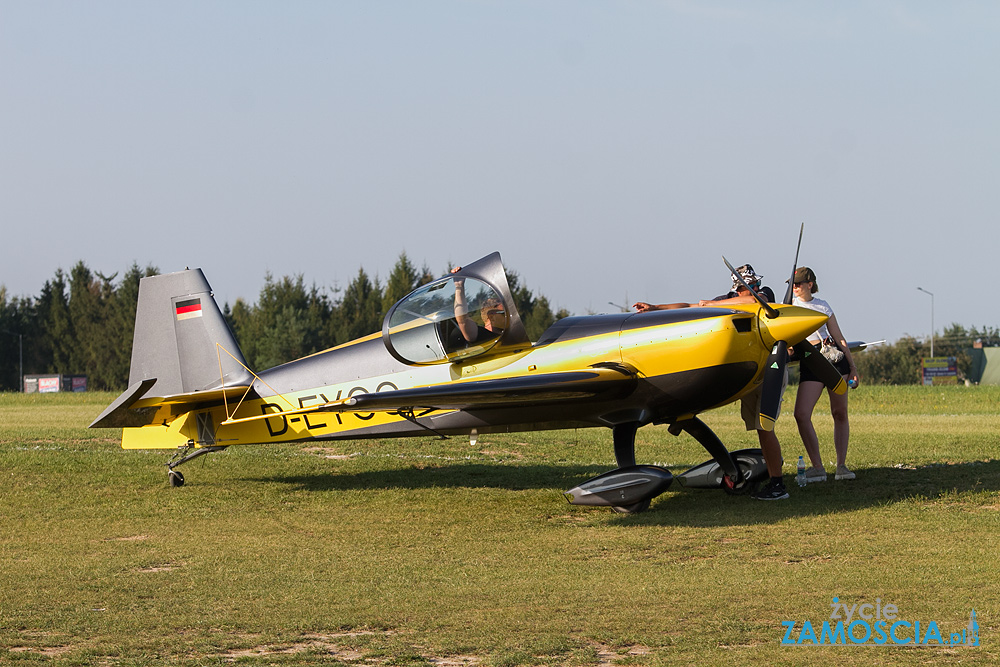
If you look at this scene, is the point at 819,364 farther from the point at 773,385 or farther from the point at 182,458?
the point at 182,458

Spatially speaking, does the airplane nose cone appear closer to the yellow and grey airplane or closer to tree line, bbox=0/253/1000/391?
the yellow and grey airplane

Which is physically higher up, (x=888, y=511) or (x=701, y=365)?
(x=701, y=365)

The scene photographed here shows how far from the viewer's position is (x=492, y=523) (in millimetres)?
9922

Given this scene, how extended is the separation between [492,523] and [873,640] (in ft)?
16.1

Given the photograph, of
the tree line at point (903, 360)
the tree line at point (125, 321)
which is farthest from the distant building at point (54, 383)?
the tree line at point (903, 360)

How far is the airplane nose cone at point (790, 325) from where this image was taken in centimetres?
952

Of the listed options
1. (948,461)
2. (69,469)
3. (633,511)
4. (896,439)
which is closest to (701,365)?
(633,511)

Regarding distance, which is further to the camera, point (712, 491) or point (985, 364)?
point (985, 364)

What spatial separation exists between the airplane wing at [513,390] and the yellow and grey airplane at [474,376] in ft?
0.06

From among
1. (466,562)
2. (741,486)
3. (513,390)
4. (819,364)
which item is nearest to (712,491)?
(741,486)

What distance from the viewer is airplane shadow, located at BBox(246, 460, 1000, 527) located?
9711 mm

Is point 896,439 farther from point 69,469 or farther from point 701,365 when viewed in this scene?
point 69,469

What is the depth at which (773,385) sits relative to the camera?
9945 mm

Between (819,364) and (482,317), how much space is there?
12.1 feet
